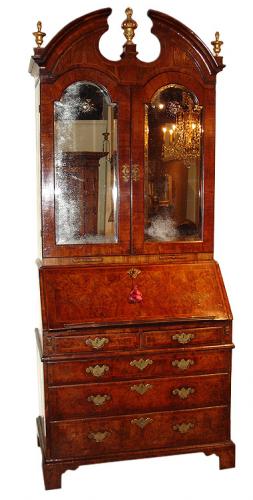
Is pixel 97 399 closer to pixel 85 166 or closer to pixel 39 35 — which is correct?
pixel 85 166

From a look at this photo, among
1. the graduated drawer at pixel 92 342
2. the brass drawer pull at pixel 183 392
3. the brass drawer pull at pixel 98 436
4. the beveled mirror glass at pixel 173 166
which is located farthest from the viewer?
the beveled mirror glass at pixel 173 166

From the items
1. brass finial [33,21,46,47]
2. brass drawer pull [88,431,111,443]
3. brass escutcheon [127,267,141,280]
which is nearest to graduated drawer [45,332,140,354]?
brass escutcheon [127,267,141,280]

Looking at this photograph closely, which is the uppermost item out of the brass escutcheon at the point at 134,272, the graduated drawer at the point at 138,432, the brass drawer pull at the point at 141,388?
the brass escutcheon at the point at 134,272

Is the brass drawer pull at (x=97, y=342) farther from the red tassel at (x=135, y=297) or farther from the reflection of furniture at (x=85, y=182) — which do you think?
the reflection of furniture at (x=85, y=182)

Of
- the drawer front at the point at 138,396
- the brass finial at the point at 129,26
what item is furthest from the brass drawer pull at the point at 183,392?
the brass finial at the point at 129,26

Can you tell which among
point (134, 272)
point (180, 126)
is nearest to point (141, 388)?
point (134, 272)

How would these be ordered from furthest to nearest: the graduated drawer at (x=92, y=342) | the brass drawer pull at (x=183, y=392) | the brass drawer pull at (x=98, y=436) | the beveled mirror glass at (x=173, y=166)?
the beveled mirror glass at (x=173, y=166)
the brass drawer pull at (x=183, y=392)
the brass drawer pull at (x=98, y=436)
the graduated drawer at (x=92, y=342)

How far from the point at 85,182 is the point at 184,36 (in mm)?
1053

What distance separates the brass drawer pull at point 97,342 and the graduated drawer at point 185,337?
242 mm

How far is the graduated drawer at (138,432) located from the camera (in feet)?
10.4

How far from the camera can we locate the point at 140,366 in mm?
3227

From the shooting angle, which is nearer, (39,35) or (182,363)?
(39,35)

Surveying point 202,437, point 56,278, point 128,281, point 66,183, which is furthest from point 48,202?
point 202,437

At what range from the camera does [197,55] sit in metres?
3.40
